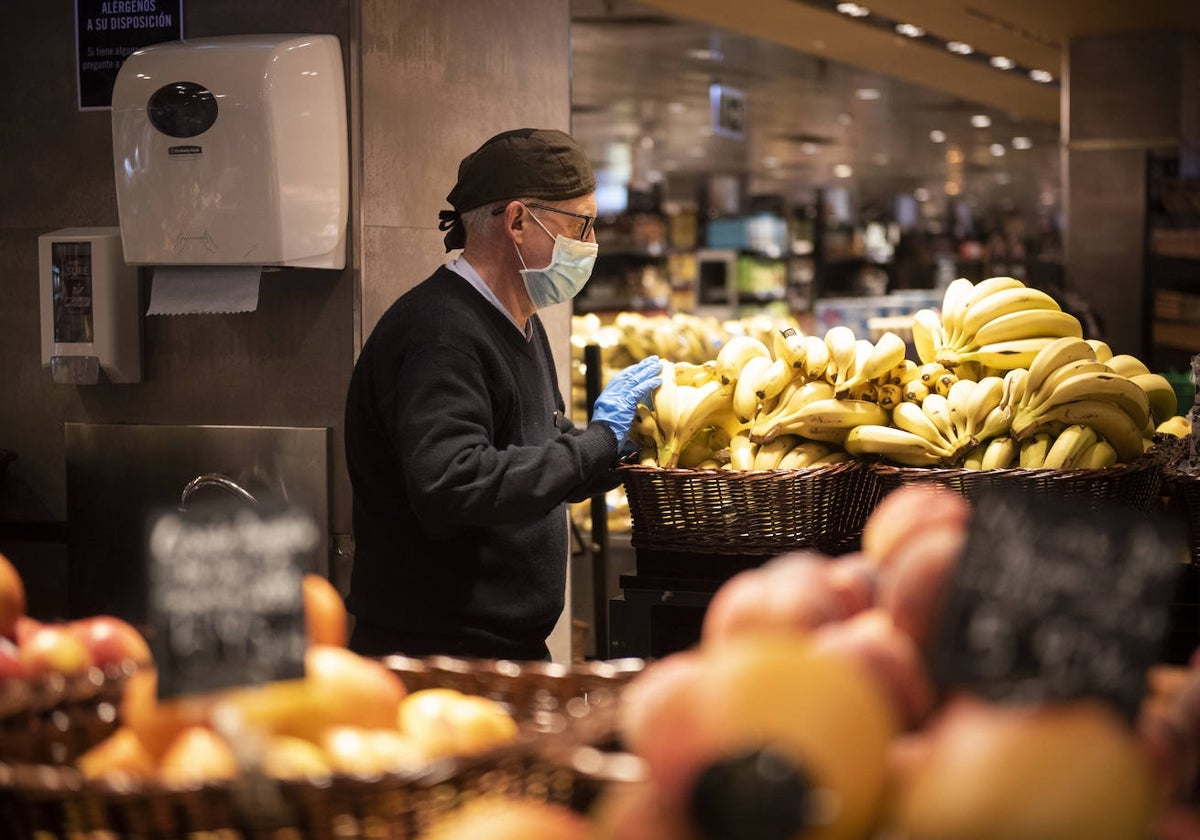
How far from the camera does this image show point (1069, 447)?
2.71m

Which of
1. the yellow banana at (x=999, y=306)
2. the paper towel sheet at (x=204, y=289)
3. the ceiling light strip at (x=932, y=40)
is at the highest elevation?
the ceiling light strip at (x=932, y=40)

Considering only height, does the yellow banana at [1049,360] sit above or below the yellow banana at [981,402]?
above

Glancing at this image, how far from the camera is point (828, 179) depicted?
2464 cm

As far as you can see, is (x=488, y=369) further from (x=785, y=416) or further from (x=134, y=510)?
(x=134, y=510)

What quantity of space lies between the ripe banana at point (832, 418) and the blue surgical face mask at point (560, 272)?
0.58 m

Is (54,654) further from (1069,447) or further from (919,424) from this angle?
(1069,447)

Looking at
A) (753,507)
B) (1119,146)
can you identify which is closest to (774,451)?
(753,507)

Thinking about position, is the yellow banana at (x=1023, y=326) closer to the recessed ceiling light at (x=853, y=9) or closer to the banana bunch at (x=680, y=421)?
the banana bunch at (x=680, y=421)

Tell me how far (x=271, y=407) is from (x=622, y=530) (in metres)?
1.91

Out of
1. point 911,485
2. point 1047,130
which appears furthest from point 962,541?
point 1047,130

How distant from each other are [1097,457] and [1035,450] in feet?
0.40

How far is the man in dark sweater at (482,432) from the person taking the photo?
271 cm

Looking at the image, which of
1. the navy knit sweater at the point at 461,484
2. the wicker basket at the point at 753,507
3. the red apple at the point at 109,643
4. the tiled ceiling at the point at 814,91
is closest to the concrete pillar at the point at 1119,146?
the tiled ceiling at the point at 814,91

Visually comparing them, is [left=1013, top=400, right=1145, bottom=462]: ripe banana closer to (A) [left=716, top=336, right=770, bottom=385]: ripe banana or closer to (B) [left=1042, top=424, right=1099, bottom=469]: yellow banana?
(B) [left=1042, top=424, right=1099, bottom=469]: yellow banana
